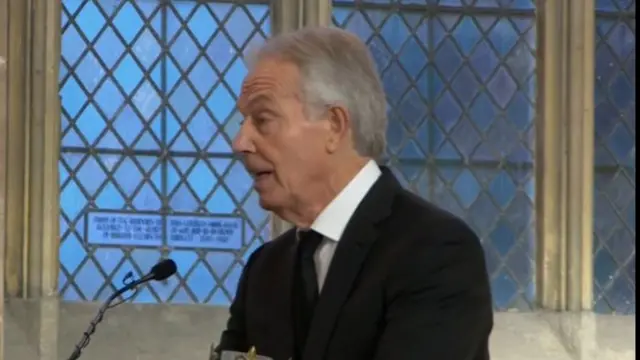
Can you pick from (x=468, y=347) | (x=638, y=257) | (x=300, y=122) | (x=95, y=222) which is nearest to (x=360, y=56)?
(x=300, y=122)

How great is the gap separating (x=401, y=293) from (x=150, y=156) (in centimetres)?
260

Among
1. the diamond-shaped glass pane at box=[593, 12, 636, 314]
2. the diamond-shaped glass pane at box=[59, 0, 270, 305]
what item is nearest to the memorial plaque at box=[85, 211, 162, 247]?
the diamond-shaped glass pane at box=[59, 0, 270, 305]

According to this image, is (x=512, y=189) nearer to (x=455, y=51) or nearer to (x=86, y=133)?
(x=455, y=51)

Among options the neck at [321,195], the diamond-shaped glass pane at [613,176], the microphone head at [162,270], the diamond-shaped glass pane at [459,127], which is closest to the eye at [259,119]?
the neck at [321,195]

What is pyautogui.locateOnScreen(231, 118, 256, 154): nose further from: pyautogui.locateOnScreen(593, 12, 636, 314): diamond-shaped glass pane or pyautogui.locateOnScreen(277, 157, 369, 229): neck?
pyautogui.locateOnScreen(593, 12, 636, 314): diamond-shaped glass pane

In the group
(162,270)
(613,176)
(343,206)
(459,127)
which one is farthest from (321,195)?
(613,176)

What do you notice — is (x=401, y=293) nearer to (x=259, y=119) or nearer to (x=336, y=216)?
(x=336, y=216)

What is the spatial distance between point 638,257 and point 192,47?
2932 mm

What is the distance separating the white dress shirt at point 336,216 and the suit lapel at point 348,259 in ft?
0.04

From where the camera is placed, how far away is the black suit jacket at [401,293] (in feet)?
4.47

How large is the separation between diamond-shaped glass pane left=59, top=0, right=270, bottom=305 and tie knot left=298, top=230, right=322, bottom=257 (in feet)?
7.70

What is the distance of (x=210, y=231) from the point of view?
12.7 feet

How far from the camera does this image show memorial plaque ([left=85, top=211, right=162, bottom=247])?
12.5 ft

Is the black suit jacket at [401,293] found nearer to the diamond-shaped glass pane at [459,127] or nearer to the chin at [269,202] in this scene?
the chin at [269,202]
